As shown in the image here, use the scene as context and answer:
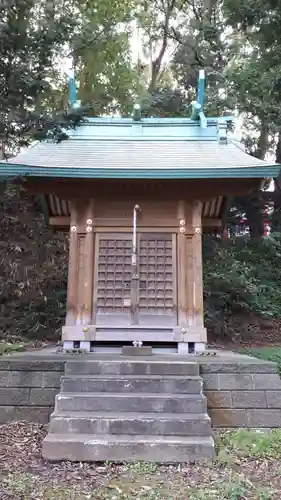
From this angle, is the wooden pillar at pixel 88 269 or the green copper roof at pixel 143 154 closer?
the green copper roof at pixel 143 154

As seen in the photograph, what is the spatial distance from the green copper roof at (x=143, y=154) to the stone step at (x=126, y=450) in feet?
11.7

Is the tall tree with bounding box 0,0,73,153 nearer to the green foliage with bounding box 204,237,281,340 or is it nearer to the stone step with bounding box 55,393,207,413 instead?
the stone step with bounding box 55,393,207,413

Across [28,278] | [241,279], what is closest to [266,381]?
[241,279]

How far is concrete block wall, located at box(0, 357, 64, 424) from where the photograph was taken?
483cm

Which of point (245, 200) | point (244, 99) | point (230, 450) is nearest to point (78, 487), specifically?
point (230, 450)

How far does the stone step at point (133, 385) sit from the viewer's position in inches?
180

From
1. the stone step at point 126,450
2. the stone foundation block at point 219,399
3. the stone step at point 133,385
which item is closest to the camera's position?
the stone step at point 126,450

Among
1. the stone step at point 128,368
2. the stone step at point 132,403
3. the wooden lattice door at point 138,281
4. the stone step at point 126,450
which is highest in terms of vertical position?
the wooden lattice door at point 138,281

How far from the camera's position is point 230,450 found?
4102 millimetres

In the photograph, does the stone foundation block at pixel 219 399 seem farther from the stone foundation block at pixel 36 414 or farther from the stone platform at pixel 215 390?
the stone foundation block at pixel 36 414

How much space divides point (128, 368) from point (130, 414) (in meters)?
0.70

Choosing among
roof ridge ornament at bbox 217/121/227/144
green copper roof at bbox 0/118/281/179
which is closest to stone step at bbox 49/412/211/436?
green copper roof at bbox 0/118/281/179

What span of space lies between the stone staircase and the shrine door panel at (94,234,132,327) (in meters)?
1.66

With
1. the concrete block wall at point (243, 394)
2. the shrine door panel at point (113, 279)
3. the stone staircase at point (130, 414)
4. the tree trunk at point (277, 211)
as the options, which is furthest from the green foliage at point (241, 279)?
the stone staircase at point (130, 414)
